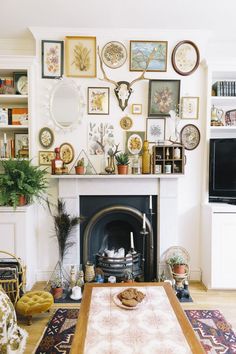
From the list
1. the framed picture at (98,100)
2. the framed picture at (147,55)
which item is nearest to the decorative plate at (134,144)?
the framed picture at (98,100)

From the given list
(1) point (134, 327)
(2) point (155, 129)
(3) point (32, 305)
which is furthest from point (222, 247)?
(3) point (32, 305)

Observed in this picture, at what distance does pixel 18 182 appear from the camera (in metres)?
2.76

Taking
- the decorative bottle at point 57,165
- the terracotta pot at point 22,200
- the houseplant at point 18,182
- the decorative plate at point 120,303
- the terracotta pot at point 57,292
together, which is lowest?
the terracotta pot at point 57,292

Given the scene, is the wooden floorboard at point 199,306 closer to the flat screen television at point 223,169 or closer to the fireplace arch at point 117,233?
the fireplace arch at point 117,233

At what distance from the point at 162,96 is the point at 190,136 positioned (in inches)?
21.6

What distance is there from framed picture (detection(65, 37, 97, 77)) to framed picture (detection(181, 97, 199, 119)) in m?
1.06

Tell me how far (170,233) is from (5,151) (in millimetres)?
2066

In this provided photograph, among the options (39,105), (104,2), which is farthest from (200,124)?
(39,105)

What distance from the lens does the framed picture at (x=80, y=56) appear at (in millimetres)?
3117

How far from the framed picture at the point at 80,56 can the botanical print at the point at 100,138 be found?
59 cm

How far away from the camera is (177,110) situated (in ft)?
10.5

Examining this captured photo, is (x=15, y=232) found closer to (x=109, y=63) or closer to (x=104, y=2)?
(x=109, y=63)

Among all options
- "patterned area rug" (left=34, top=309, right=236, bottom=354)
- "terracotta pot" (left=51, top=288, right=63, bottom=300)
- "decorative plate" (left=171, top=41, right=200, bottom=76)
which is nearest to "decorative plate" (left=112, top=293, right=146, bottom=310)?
"patterned area rug" (left=34, top=309, right=236, bottom=354)

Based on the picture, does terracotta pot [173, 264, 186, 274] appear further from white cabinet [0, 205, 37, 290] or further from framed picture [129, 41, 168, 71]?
framed picture [129, 41, 168, 71]
